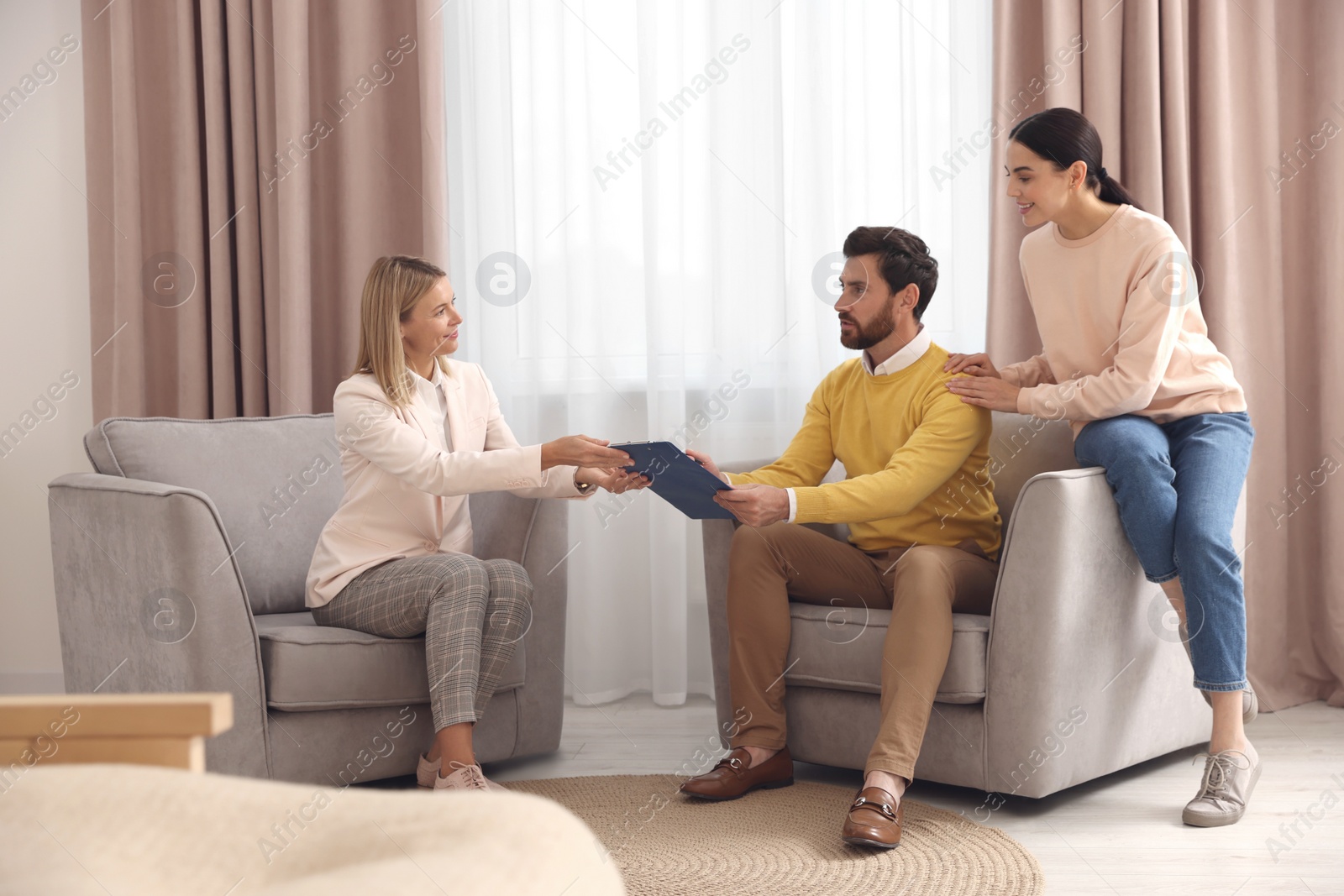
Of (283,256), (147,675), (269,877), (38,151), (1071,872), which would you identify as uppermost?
(38,151)

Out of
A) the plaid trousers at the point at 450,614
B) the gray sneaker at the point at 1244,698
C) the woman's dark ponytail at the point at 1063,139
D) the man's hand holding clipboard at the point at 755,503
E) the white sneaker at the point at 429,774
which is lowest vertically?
the white sneaker at the point at 429,774

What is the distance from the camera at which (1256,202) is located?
2.89 m

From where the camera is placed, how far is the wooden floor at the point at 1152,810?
5.77 feet

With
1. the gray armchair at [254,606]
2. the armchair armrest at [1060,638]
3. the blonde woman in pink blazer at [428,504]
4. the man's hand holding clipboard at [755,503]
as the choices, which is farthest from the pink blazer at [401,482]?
the armchair armrest at [1060,638]

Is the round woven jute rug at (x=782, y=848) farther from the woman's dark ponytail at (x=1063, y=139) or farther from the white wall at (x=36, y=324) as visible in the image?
the white wall at (x=36, y=324)

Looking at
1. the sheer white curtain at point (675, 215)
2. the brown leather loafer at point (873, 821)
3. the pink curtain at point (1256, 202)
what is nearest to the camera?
the brown leather loafer at point (873, 821)

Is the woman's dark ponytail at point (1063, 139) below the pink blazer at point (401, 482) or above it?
above

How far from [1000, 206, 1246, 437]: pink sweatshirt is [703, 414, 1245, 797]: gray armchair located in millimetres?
215

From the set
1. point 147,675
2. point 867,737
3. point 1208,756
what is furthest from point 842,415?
point 147,675

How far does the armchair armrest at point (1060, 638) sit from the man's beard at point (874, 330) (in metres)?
0.51

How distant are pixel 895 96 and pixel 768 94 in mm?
345

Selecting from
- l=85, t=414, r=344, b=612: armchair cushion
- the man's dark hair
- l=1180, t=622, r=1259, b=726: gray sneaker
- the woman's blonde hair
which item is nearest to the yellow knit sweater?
the man's dark hair

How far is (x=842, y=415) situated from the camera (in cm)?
247

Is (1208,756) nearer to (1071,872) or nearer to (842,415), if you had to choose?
(1071,872)
